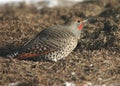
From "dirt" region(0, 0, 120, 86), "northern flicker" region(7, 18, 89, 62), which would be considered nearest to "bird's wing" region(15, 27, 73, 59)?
"northern flicker" region(7, 18, 89, 62)

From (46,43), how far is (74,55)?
0.61 m

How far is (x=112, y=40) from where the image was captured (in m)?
7.86

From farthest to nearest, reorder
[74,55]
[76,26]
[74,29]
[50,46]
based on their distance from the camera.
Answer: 1. [76,26]
2. [74,29]
3. [74,55]
4. [50,46]

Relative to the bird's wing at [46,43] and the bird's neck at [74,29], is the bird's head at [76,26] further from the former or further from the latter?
the bird's wing at [46,43]

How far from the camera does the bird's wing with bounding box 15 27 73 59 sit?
6.84 metres

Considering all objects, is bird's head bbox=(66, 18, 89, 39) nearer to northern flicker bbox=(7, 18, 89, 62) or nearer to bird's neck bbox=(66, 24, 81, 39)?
bird's neck bbox=(66, 24, 81, 39)

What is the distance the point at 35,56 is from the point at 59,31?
662mm

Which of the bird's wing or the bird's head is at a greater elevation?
the bird's head

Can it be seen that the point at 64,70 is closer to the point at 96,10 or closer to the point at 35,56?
the point at 35,56

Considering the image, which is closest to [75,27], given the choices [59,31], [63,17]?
[59,31]

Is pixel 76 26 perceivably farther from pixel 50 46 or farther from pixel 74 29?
pixel 50 46

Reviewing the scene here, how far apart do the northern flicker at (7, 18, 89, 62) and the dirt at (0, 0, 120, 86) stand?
0.37 ft

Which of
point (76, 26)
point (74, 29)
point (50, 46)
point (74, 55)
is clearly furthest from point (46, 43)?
point (76, 26)

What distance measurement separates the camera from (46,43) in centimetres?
697
